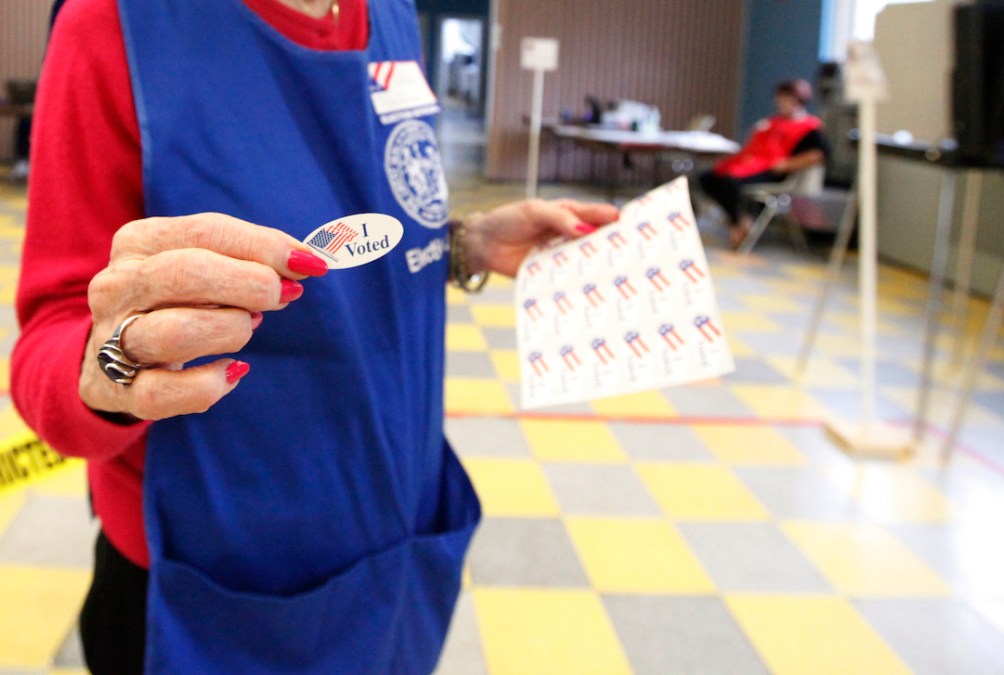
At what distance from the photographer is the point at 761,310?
5.42 m

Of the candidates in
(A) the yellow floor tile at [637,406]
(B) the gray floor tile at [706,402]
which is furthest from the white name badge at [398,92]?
(B) the gray floor tile at [706,402]

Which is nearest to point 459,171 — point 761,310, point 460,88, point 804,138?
point 804,138

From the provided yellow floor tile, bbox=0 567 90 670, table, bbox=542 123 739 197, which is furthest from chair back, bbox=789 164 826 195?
yellow floor tile, bbox=0 567 90 670

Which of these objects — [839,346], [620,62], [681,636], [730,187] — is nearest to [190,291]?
[681,636]

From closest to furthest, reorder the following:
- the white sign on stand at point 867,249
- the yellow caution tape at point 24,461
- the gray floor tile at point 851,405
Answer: the yellow caution tape at point 24,461 < the white sign on stand at point 867,249 < the gray floor tile at point 851,405

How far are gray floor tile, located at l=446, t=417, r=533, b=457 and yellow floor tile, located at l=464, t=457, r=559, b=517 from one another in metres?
0.06

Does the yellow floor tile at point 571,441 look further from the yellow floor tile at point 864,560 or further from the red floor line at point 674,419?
the yellow floor tile at point 864,560

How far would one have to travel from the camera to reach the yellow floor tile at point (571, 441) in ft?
10.3

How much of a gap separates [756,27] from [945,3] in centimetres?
780

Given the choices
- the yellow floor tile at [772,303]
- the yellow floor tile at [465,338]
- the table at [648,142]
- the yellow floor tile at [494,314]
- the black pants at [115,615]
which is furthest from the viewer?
the table at [648,142]

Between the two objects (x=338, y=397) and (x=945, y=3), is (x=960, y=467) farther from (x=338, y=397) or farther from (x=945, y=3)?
(x=338, y=397)

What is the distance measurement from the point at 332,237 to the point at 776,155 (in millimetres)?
7376

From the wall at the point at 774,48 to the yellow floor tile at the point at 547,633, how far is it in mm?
8269

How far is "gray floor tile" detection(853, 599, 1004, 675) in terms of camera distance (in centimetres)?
209
